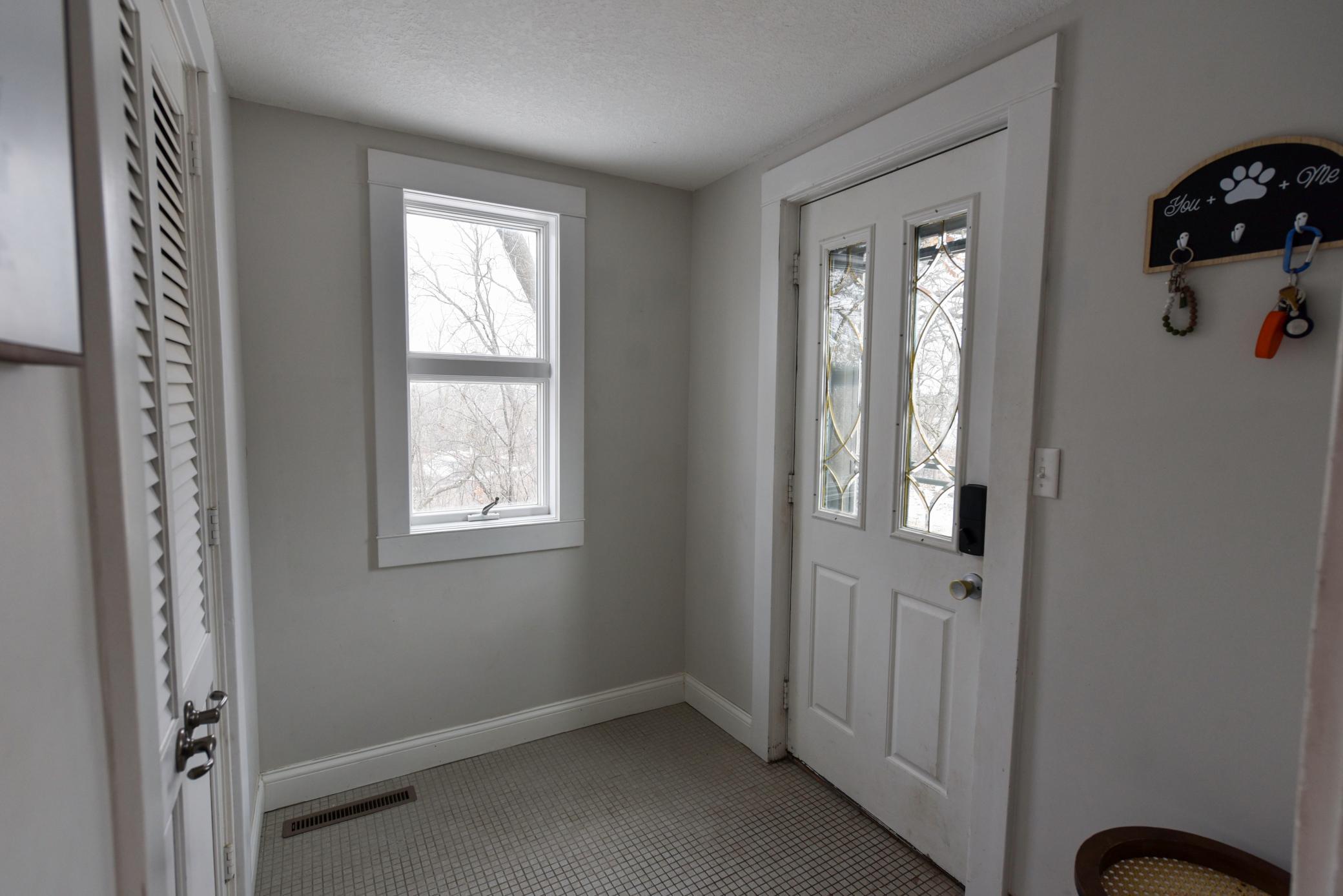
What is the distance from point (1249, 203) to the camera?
4.15ft

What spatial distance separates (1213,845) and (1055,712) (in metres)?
0.37

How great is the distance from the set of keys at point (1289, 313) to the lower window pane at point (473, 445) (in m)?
2.22

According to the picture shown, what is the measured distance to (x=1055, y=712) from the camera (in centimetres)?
160

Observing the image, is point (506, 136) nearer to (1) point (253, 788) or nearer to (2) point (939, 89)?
(2) point (939, 89)

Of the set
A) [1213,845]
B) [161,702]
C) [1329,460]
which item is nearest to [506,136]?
[161,702]

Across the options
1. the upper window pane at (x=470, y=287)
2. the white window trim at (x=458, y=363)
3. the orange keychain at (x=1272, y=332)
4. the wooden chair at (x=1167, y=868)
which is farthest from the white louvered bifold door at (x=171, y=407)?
the orange keychain at (x=1272, y=332)

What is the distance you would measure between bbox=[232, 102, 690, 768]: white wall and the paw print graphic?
1.96m

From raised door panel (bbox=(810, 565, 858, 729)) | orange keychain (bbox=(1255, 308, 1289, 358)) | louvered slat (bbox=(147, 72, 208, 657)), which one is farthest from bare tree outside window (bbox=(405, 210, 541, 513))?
orange keychain (bbox=(1255, 308, 1289, 358))

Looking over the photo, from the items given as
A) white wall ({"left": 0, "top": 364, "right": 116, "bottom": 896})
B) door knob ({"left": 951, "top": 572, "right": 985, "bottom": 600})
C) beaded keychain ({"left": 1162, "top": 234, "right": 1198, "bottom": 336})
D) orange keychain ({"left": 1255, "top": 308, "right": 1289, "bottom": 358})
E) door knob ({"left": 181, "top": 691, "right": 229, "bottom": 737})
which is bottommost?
door knob ({"left": 181, "top": 691, "right": 229, "bottom": 737})

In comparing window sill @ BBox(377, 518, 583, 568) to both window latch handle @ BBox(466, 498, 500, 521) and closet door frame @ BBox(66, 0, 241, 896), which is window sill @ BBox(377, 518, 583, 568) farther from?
closet door frame @ BBox(66, 0, 241, 896)

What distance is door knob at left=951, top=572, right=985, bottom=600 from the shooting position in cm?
181

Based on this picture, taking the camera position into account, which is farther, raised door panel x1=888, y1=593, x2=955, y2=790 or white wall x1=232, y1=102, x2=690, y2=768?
white wall x1=232, y1=102, x2=690, y2=768

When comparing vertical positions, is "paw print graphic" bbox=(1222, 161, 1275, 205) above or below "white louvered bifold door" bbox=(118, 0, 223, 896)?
above

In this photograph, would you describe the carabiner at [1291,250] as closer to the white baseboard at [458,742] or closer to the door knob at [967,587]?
the door knob at [967,587]
